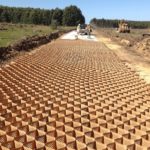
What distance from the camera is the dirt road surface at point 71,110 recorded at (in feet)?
20.1

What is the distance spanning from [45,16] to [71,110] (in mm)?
94814

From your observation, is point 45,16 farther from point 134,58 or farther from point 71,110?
point 71,110

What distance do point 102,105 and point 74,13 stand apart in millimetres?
95916

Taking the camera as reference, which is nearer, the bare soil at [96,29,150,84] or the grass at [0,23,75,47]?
Answer: the bare soil at [96,29,150,84]

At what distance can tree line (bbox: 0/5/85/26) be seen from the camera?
322 feet

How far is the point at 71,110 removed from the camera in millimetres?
7762

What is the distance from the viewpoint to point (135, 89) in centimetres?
1045

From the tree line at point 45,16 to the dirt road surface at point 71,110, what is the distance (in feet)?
285

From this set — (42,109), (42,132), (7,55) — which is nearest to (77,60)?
(7,55)

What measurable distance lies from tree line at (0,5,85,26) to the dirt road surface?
3418 inches

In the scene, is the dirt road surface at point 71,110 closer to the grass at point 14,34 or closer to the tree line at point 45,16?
the grass at point 14,34

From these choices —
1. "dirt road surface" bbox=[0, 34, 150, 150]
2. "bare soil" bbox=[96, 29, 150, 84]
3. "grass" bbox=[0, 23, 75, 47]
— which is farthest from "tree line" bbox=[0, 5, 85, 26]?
"dirt road surface" bbox=[0, 34, 150, 150]

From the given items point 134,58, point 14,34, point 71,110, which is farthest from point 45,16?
point 71,110

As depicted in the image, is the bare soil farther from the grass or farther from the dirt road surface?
the grass
